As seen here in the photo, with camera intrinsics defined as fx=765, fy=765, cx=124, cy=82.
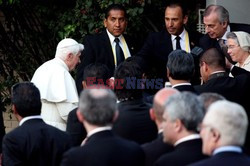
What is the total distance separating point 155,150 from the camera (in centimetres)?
527

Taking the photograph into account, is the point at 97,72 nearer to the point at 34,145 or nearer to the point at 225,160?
the point at 34,145

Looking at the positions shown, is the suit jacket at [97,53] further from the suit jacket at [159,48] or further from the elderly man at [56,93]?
the elderly man at [56,93]

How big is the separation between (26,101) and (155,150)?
1212 mm

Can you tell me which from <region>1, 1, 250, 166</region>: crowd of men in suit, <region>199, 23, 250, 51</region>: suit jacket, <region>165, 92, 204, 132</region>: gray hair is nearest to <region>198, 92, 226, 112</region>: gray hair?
<region>1, 1, 250, 166</region>: crowd of men in suit

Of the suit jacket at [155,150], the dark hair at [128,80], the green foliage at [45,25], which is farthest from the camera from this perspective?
the green foliage at [45,25]

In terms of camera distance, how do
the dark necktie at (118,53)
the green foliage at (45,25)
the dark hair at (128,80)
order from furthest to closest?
the green foliage at (45,25), the dark necktie at (118,53), the dark hair at (128,80)

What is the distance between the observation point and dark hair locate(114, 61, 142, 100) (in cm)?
617

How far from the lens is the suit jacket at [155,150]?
5.25 meters

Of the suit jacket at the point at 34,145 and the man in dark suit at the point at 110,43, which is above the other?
the man in dark suit at the point at 110,43

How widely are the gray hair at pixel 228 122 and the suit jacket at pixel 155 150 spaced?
0.80 m

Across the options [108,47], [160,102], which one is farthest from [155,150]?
[108,47]

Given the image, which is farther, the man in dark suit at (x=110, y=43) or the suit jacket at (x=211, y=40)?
the man in dark suit at (x=110, y=43)

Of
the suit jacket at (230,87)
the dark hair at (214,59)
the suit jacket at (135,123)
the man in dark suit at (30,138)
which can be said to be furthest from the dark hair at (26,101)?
the dark hair at (214,59)

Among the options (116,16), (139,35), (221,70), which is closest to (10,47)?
(139,35)
